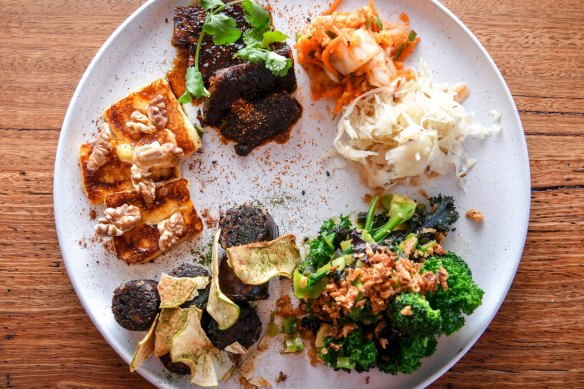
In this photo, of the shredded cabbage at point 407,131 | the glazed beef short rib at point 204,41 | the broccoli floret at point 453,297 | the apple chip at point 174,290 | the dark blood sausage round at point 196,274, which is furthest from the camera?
the glazed beef short rib at point 204,41

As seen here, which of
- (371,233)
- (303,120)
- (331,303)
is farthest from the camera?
(303,120)

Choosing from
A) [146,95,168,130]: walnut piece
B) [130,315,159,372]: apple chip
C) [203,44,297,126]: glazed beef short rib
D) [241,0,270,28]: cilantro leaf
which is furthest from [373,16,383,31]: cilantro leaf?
[130,315,159,372]: apple chip

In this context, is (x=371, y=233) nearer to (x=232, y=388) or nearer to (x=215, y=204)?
(x=215, y=204)

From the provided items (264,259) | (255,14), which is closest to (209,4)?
(255,14)

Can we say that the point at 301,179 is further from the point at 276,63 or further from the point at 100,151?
the point at 100,151

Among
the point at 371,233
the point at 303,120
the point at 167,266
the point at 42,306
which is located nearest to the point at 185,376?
the point at 167,266

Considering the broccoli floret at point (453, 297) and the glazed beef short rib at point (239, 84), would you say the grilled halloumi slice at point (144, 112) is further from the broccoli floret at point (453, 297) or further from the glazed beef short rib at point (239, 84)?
the broccoli floret at point (453, 297)

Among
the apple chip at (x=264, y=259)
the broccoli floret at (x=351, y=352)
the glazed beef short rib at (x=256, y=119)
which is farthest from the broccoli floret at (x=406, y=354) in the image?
the glazed beef short rib at (x=256, y=119)

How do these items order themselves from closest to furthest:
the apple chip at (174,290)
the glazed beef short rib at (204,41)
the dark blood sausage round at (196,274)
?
the apple chip at (174,290) → the dark blood sausage round at (196,274) → the glazed beef short rib at (204,41)
